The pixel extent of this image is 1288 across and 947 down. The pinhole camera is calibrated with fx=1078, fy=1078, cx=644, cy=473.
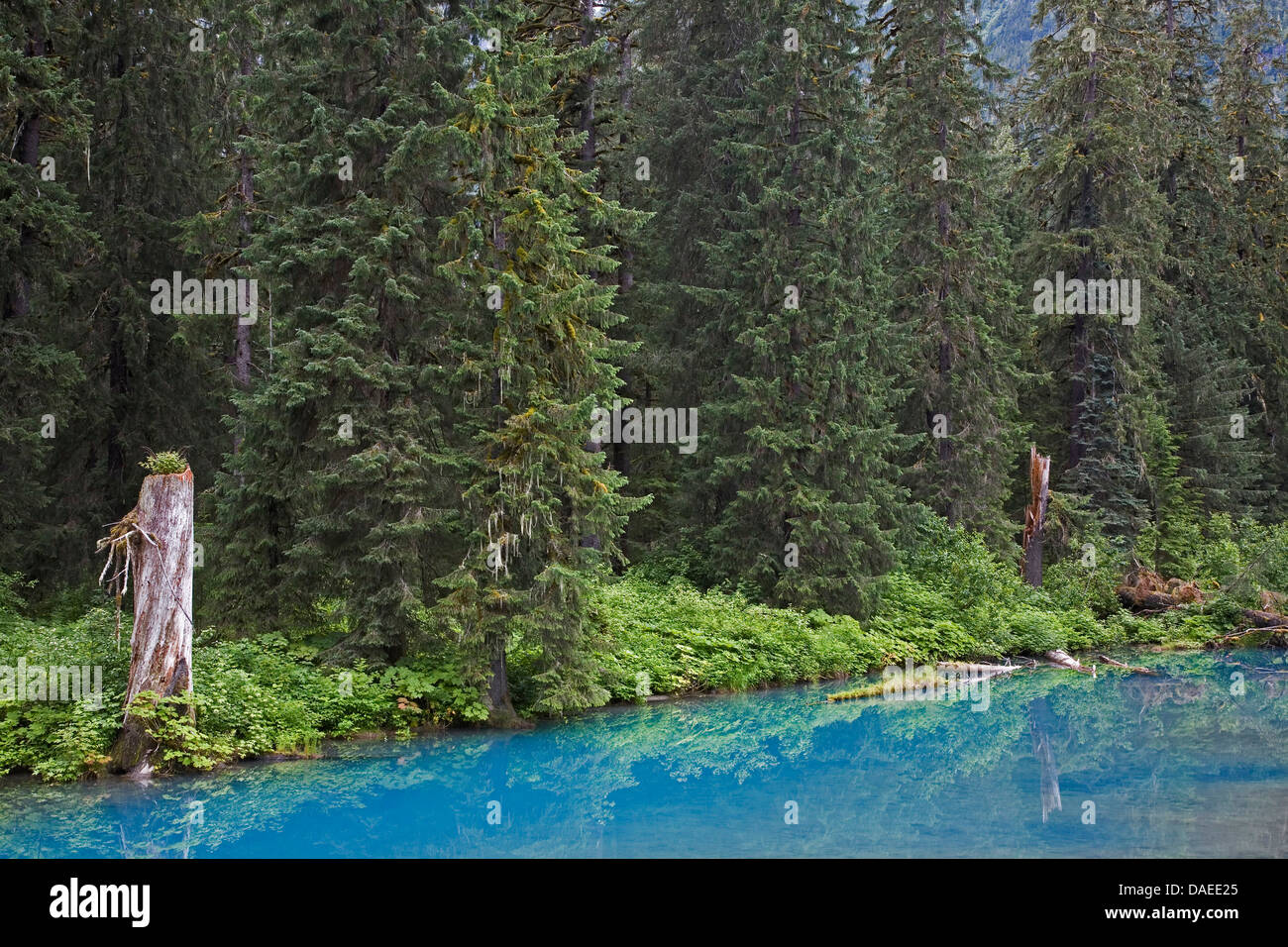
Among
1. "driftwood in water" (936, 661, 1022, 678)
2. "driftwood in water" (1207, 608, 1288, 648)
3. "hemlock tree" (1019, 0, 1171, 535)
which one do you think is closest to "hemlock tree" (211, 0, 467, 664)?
"driftwood in water" (936, 661, 1022, 678)

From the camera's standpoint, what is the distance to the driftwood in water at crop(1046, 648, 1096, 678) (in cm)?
2030

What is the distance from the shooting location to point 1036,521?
80.6ft

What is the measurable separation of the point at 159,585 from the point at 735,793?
6624 mm

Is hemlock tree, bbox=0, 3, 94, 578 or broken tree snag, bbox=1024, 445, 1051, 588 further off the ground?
hemlock tree, bbox=0, 3, 94, 578

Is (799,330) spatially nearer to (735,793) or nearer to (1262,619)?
(735,793)

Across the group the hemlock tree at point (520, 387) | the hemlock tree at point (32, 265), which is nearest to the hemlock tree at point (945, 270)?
the hemlock tree at point (520, 387)

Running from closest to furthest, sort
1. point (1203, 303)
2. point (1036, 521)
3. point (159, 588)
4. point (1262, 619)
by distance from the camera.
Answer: point (159, 588) → point (1262, 619) → point (1036, 521) → point (1203, 303)

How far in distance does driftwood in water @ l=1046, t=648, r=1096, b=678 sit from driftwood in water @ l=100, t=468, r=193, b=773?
51.6 ft

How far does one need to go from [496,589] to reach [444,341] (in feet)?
12.0

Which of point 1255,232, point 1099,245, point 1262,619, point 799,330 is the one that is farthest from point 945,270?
point 1255,232

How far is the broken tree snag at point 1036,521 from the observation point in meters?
24.5

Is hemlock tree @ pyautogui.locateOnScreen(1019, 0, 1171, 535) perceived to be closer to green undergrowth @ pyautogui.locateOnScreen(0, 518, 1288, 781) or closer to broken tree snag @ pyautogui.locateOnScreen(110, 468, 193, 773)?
green undergrowth @ pyautogui.locateOnScreen(0, 518, 1288, 781)

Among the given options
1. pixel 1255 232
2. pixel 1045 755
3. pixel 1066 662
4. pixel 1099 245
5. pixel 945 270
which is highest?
pixel 1255 232

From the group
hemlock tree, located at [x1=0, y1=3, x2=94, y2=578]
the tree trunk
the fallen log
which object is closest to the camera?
the tree trunk
